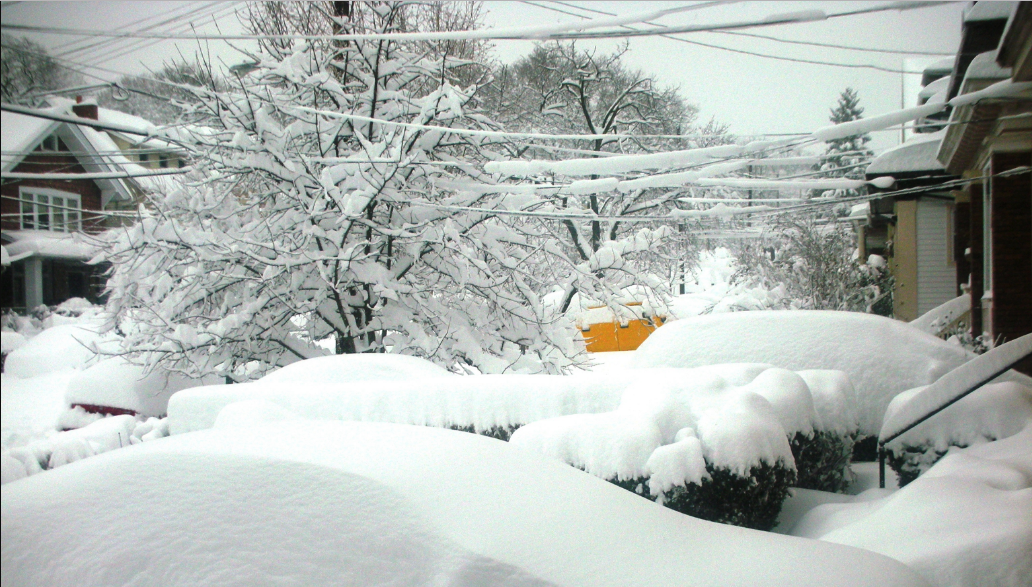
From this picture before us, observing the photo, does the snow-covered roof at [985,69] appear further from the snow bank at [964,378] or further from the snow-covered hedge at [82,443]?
the snow-covered hedge at [82,443]

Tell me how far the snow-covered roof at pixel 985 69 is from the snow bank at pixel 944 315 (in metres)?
6.20

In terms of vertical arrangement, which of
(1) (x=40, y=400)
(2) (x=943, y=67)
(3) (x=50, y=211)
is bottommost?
(1) (x=40, y=400)

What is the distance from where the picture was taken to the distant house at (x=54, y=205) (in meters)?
5.97

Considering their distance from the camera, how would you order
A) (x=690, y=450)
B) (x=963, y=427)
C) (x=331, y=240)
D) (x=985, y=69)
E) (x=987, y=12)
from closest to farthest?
(x=690, y=450) → (x=963, y=427) → (x=987, y=12) → (x=985, y=69) → (x=331, y=240)

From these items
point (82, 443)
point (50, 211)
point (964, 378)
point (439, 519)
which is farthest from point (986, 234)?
point (50, 211)

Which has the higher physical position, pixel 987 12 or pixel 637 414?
pixel 987 12

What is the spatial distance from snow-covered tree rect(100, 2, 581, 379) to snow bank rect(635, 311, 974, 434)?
2.84 metres

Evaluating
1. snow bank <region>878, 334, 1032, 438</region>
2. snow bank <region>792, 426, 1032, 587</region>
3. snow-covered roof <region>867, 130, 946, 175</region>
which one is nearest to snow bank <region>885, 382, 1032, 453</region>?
snow bank <region>878, 334, 1032, 438</region>

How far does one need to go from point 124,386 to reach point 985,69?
10.9 m

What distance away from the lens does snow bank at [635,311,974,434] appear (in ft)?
24.1

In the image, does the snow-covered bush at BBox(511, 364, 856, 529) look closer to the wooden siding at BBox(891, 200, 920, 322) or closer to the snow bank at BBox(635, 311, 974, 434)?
the snow bank at BBox(635, 311, 974, 434)

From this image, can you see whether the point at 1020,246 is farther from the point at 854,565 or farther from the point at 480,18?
the point at 480,18

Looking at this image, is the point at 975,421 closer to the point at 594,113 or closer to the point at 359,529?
the point at 359,529

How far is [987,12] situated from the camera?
21.7ft
